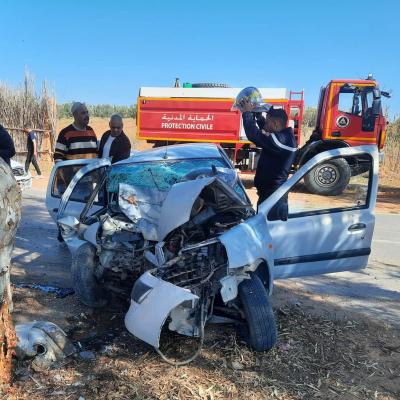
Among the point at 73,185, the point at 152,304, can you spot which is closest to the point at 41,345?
the point at 152,304

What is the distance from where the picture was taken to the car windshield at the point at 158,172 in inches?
175

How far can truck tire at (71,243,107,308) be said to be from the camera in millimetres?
4020

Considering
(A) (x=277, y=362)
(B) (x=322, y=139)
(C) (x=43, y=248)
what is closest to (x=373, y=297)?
(A) (x=277, y=362)

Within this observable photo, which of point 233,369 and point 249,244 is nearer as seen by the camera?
point 233,369

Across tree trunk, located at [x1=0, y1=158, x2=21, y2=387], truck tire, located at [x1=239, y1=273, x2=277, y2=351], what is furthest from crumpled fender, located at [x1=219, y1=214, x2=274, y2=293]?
tree trunk, located at [x1=0, y1=158, x2=21, y2=387]

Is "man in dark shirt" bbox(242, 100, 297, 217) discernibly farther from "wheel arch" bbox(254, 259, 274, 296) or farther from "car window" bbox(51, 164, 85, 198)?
"car window" bbox(51, 164, 85, 198)

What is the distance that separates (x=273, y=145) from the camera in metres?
4.52

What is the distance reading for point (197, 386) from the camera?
9.58ft

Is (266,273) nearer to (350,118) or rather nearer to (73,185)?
(73,185)

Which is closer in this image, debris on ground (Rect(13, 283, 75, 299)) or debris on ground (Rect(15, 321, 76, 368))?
debris on ground (Rect(15, 321, 76, 368))

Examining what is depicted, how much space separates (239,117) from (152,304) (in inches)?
450

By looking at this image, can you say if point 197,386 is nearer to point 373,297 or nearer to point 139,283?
point 139,283

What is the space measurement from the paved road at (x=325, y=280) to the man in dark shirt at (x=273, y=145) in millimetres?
1176

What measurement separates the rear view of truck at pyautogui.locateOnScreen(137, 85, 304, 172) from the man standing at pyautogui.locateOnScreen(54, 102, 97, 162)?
825 cm
